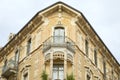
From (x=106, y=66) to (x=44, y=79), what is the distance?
1140 cm

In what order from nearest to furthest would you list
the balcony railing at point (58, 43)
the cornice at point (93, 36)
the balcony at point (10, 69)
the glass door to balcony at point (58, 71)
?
1. the glass door to balcony at point (58, 71)
2. the balcony railing at point (58, 43)
3. the cornice at point (93, 36)
4. the balcony at point (10, 69)

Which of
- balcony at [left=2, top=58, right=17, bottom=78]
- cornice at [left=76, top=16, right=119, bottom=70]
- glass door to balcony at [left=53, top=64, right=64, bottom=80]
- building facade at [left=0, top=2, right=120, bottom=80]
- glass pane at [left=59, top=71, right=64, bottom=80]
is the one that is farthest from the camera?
balcony at [left=2, top=58, right=17, bottom=78]

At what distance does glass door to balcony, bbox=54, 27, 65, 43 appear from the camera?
34.6m

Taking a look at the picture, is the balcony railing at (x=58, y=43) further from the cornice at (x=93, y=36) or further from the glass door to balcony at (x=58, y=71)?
the cornice at (x=93, y=36)

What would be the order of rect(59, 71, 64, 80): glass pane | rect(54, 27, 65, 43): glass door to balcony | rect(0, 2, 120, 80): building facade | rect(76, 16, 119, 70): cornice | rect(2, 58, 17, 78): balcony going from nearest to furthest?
1. rect(59, 71, 64, 80): glass pane
2. rect(0, 2, 120, 80): building facade
3. rect(54, 27, 65, 43): glass door to balcony
4. rect(76, 16, 119, 70): cornice
5. rect(2, 58, 17, 78): balcony

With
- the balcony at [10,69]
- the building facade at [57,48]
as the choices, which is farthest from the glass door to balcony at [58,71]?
the balcony at [10,69]

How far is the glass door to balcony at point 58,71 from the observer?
3322cm

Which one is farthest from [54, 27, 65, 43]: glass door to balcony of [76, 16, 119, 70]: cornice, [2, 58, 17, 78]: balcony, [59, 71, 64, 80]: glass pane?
[2, 58, 17, 78]: balcony

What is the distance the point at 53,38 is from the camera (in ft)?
114

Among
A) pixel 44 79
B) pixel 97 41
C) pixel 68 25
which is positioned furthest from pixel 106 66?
pixel 44 79

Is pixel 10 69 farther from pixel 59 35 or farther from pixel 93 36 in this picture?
pixel 93 36

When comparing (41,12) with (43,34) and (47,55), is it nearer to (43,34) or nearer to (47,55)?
(43,34)

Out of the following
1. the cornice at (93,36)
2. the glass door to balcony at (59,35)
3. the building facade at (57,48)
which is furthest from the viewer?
the cornice at (93,36)

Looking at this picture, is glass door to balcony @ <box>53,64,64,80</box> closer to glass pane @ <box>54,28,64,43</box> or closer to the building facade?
the building facade
